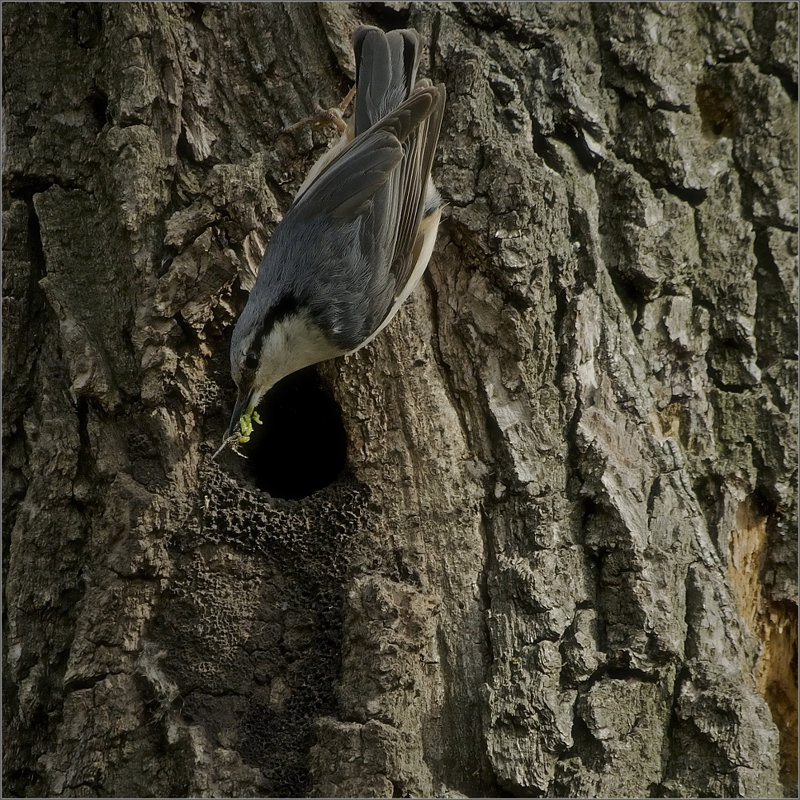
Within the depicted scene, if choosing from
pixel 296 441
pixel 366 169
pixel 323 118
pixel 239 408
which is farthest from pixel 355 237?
pixel 296 441

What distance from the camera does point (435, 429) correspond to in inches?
90.7

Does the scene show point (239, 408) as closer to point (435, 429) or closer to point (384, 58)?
point (435, 429)

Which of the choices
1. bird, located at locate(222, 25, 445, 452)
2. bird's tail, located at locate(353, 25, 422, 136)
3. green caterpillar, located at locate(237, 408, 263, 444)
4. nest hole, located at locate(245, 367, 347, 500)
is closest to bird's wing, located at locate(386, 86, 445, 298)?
bird, located at locate(222, 25, 445, 452)

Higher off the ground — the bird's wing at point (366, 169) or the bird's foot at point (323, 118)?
the bird's foot at point (323, 118)

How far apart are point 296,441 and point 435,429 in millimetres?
837

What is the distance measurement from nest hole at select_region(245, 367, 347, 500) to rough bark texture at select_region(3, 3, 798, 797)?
0.13 m

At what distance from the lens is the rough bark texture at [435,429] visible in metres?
2.09

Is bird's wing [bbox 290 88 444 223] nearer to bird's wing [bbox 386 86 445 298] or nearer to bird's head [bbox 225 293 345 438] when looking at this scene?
bird's wing [bbox 386 86 445 298]

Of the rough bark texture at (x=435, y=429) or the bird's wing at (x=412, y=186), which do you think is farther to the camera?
the bird's wing at (x=412, y=186)

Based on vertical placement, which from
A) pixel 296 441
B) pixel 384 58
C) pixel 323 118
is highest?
pixel 384 58

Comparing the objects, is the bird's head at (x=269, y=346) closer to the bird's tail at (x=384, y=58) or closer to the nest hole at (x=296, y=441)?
the nest hole at (x=296, y=441)

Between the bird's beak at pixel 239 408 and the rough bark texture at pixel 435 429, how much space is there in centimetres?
8

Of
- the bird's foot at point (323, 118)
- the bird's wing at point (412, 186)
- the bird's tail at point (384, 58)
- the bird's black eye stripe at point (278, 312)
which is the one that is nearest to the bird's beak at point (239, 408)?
the bird's black eye stripe at point (278, 312)

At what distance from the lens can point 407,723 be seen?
2061mm
